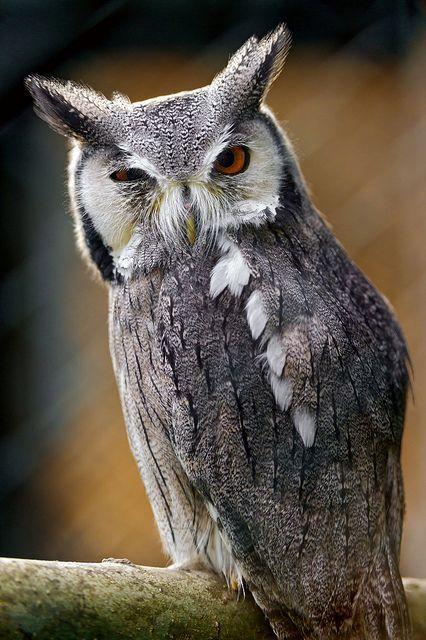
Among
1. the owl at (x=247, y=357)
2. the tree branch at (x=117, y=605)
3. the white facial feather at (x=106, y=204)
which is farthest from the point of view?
the white facial feather at (x=106, y=204)

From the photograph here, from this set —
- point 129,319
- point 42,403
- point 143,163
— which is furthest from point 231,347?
point 42,403

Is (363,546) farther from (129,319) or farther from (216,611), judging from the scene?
(129,319)

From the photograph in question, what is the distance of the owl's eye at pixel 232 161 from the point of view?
139cm

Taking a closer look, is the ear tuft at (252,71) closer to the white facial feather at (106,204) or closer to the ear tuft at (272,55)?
the ear tuft at (272,55)

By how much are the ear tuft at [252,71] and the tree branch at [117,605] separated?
0.71m

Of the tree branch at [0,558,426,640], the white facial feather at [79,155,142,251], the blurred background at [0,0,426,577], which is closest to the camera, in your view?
the tree branch at [0,558,426,640]

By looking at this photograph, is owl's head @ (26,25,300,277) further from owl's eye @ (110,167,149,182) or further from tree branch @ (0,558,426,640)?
tree branch @ (0,558,426,640)

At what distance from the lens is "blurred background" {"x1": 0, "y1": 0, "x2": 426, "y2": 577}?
2.51 metres

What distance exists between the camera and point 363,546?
53.3 inches

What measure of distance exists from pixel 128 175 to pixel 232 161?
0.16 m

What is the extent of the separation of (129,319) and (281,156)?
1.17 feet

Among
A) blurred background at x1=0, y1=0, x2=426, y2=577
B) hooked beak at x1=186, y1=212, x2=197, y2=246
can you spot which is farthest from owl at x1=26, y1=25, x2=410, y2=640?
blurred background at x1=0, y1=0, x2=426, y2=577

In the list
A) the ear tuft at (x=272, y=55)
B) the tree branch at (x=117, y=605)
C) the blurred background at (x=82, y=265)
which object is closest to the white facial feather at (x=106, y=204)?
the ear tuft at (x=272, y=55)

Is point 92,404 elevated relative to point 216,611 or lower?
elevated
